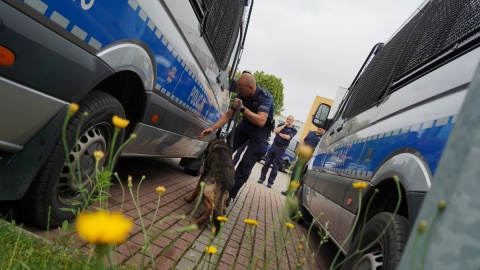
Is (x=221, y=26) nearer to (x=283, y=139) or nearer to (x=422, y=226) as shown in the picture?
(x=422, y=226)

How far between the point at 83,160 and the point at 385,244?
1.88 metres

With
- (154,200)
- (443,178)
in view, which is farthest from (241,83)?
(443,178)

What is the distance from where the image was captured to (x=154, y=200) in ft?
11.6

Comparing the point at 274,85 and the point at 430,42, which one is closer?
the point at 430,42

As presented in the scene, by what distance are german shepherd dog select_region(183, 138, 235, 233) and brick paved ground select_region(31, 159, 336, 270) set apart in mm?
218

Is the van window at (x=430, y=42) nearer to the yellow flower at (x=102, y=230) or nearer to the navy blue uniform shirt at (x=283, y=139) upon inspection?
the yellow flower at (x=102, y=230)

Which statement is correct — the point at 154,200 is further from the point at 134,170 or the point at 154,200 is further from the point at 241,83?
the point at 241,83

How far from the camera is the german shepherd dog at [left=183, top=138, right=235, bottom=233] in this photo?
10.7 ft

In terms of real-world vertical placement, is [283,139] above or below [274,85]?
below

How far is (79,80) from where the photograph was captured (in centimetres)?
177

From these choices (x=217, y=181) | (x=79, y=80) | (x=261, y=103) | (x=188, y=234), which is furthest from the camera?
(x=261, y=103)

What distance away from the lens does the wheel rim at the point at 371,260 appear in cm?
163

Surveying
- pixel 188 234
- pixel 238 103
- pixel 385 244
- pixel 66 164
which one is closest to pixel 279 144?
pixel 238 103

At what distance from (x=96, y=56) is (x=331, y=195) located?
7.62ft
